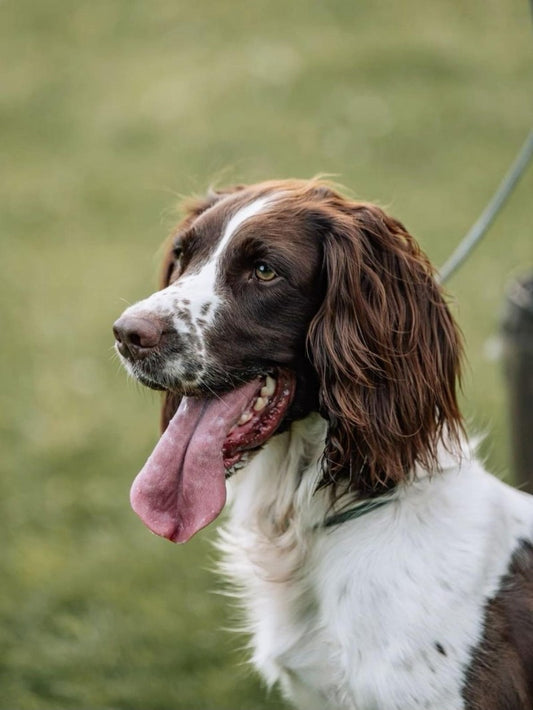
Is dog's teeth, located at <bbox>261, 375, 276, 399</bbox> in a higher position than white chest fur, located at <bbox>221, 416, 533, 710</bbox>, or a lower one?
higher

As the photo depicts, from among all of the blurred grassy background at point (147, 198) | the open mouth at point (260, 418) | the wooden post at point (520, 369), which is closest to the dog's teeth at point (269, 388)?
the open mouth at point (260, 418)

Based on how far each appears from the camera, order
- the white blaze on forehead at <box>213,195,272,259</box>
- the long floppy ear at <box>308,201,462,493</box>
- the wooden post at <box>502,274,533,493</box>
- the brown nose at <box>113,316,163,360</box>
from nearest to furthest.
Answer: the brown nose at <box>113,316,163,360</box>, the long floppy ear at <box>308,201,462,493</box>, the white blaze on forehead at <box>213,195,272,259</box>, the wooden post at <box>502,274,533,493</box>

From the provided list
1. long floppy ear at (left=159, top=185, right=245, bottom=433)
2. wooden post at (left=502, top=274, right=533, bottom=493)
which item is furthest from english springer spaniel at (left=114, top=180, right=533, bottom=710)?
wooden post at (left=502, top=274, right=533, bottom=493)

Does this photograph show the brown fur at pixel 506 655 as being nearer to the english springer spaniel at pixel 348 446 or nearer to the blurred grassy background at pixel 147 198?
the english springer spaniel at pixel 348 446

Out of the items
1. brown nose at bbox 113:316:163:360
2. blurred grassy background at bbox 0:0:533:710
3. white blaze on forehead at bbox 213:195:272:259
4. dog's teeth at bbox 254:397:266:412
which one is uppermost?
white blaze on forehead at bbox 213:195:272:259

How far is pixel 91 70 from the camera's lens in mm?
13156

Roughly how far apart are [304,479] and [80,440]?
3293 millimetres

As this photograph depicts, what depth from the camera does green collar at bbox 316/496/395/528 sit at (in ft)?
9.29

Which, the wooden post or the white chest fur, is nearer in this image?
the white chest fur

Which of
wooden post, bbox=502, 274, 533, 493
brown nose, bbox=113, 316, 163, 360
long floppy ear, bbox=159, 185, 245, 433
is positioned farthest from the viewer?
wooden post, bbox=502, 274, 533, 493

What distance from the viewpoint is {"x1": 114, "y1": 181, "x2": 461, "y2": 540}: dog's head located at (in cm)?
272

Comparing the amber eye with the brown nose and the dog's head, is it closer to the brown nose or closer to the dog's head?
the dog's head

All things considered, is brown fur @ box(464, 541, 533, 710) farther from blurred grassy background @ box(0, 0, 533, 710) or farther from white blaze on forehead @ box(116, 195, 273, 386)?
blurred grassy background @ box(0, 0, 533, 710)

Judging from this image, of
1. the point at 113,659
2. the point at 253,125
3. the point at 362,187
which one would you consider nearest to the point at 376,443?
the point at 113,659
